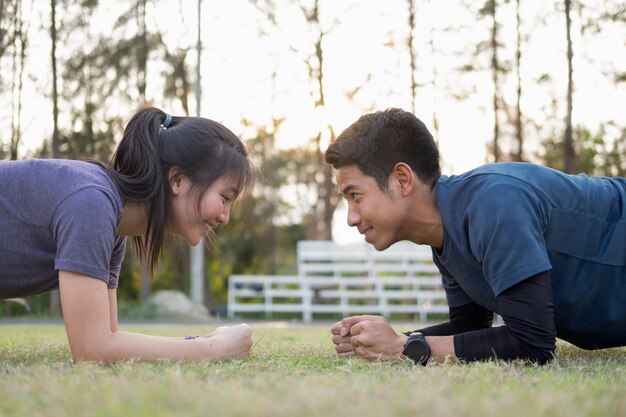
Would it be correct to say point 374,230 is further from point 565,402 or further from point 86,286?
point 565,402

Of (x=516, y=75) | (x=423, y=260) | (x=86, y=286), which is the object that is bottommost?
(x=423, y=260)

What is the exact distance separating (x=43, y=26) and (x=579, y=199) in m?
13.7

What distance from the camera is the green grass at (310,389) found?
200 centimetres

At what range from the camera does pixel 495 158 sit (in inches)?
695

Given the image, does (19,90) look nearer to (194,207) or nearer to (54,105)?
(54,105)

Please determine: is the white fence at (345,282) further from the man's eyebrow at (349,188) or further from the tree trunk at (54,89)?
the man's eyebrow at (349,188)

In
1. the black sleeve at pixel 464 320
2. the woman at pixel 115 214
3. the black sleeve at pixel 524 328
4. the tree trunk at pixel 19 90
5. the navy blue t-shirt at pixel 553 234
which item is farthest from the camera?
the tree trunk at pixel 19 90

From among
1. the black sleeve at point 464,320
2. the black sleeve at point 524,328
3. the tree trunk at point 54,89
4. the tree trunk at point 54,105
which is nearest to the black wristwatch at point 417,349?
the black sleeve at point 524,328

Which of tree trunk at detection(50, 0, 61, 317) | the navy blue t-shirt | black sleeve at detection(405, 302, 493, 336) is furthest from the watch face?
tree trunk at detection(50, 0, 61, 317)

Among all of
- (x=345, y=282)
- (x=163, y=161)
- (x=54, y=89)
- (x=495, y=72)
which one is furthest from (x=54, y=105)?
(x=163, y=161)

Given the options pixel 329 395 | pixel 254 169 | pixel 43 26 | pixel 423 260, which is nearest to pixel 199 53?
pixel 43 26

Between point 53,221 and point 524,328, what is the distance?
1.88m

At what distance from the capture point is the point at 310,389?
7.57 ft

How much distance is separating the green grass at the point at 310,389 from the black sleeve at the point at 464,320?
0.92m
